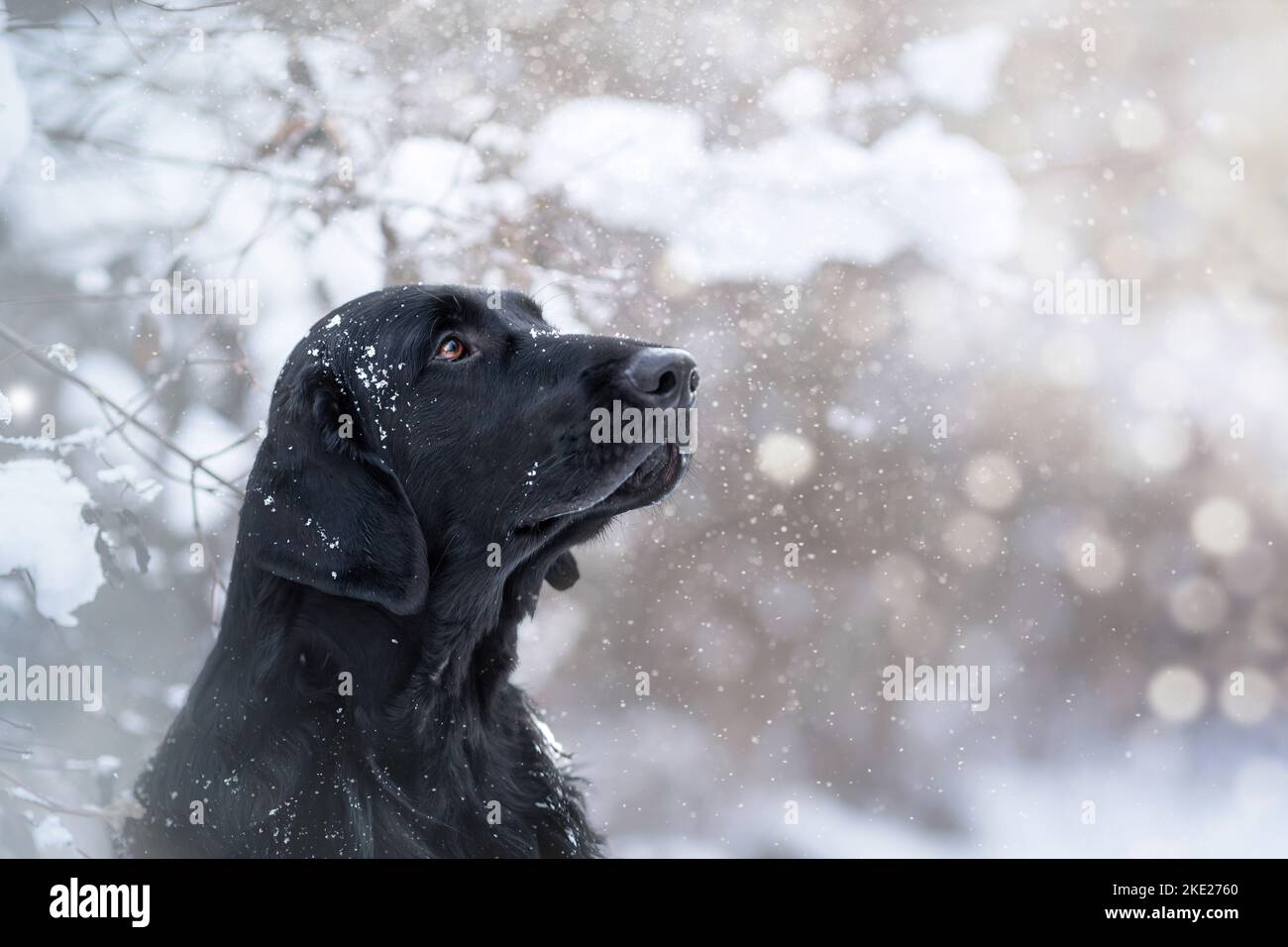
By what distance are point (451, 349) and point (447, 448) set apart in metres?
0.28

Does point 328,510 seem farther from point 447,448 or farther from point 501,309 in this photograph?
point 501,309

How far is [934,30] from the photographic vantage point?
179 inches

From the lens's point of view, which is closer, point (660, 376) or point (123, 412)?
point (660, 376)

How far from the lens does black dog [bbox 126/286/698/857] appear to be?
7.23ft

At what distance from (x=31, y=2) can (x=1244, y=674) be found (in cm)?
660

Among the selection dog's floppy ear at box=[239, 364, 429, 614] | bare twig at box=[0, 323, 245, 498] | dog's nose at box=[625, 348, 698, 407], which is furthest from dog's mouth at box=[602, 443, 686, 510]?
bare twig at box=[0, 323, 245, 498]

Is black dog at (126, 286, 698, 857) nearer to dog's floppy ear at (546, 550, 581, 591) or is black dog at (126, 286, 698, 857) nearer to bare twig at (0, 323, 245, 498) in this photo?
dog's floppy ear at (546, 550, 581, 591)

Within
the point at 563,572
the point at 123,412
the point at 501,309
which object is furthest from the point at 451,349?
the point at 123,412

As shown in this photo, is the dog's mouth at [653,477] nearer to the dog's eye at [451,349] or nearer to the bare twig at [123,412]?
the dog's eye at [451,349]

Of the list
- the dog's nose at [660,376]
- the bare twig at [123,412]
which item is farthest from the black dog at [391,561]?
the bare twig at [123,412]

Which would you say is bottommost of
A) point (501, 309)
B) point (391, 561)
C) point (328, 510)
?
point (391, 561)

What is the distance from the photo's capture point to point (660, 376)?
212cm
